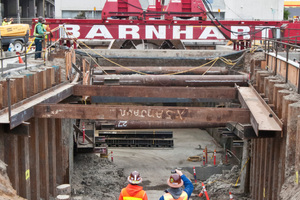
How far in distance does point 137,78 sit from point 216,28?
4.80 metres

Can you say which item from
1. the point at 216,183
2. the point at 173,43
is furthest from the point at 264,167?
the point at 173,43

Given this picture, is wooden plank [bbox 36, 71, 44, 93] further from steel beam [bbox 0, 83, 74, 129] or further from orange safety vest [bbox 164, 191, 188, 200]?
orange safety vest [bbox 164, 191, 188, 200]

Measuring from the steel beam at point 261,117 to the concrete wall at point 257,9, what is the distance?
4143 cm

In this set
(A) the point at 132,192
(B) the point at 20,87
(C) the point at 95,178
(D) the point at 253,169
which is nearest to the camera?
(A) the point at 132,192

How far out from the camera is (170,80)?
18.8 meters

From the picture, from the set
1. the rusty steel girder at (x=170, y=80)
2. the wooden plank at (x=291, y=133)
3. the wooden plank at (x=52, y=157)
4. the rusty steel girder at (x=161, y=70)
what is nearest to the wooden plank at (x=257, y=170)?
the wooden plank at (x=291, y=133)

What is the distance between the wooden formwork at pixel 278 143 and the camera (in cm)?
921

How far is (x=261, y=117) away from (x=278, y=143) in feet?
2.35

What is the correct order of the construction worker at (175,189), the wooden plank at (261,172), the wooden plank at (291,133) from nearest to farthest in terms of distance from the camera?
the construction worker at (175,189) < the wooden plank at (291,133) < the wooden plank at (261,172)

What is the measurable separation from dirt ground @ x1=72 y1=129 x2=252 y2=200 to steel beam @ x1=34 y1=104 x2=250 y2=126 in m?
4.41

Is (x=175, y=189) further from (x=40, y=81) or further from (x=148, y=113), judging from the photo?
(x=40, y=81)

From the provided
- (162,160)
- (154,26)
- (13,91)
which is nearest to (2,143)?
(13,91)

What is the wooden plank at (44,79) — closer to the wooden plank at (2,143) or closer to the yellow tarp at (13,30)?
the wooden plank at (2,143)

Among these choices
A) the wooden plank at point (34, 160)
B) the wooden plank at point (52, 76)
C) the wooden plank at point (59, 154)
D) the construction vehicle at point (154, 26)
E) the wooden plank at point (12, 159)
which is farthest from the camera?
the construction vehicle at point (154, 26)
